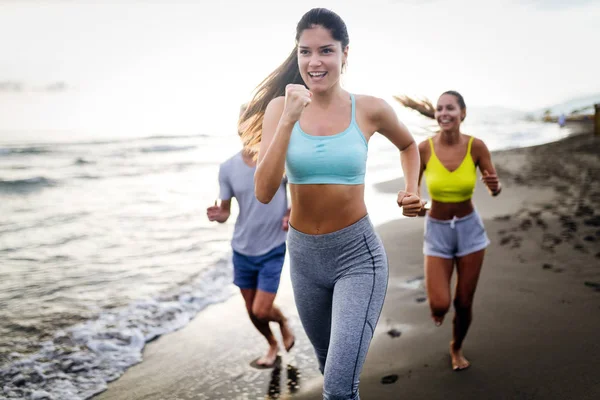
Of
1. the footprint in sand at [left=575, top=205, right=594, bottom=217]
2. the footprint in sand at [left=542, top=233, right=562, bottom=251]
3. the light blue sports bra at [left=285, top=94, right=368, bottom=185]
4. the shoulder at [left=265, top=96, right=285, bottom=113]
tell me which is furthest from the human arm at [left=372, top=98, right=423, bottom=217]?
the footprint in sand at [left=575, top=205, right=594, bottom=217]

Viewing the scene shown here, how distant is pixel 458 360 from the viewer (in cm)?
390

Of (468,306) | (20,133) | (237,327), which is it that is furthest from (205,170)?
(20,133)

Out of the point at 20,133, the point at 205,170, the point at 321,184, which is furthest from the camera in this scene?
the point at 20,133

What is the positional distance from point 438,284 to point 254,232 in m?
1.44

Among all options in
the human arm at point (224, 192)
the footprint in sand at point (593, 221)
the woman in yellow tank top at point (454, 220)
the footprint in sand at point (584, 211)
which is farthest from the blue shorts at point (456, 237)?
the footprint in sand at point (584, 211)

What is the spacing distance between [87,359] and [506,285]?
4.14m

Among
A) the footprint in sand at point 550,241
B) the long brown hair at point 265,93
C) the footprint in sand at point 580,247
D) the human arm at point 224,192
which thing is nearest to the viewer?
the long brown hair at point 265,93

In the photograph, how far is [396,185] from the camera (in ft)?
48.1

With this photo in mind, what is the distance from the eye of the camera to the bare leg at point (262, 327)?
425 centimetres

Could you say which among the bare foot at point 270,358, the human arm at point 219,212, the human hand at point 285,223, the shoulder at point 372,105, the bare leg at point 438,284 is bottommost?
the bare foot at point 270,358

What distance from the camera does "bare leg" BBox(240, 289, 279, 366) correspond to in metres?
4.25

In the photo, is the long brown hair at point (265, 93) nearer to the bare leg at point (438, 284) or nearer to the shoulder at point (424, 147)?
the shoulder at point (424, 147)

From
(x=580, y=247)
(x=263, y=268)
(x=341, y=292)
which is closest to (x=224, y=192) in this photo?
(x=263, y=268)

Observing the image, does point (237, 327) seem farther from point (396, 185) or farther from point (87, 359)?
point (396, 185)
